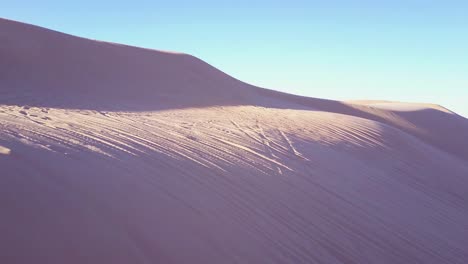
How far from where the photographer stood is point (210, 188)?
568 cm

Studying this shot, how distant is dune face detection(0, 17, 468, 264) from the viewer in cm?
409

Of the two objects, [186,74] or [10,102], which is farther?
[186,74]

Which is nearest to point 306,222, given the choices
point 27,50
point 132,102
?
point 132,102

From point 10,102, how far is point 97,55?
846 centimetres

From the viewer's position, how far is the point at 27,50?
626 inches

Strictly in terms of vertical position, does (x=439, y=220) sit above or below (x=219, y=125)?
below

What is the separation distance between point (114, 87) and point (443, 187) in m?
9.99

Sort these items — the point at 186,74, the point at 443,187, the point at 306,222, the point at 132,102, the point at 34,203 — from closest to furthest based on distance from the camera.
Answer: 1. the point at 34,203
2. the point at 306,222
3. the point at 443,187
4. the point at 132,102
5. the point at 186,74

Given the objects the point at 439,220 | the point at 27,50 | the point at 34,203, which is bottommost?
the point at 439,220

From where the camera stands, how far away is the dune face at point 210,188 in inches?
161

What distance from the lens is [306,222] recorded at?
222 inches

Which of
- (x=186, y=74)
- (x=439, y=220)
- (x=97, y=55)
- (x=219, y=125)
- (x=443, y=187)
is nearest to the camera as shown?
(x=439, y=220)

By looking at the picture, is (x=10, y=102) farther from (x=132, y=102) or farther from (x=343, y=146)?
(x=343, y=146)

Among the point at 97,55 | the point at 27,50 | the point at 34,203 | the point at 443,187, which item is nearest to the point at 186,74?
the point at 97,55
